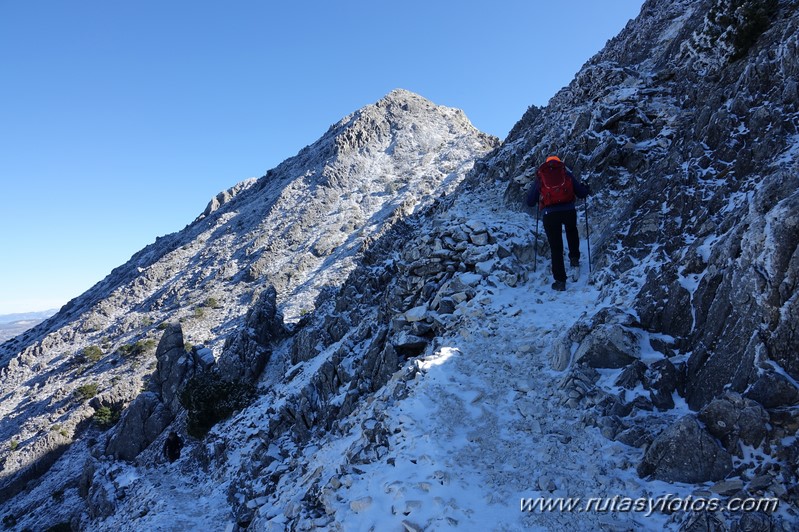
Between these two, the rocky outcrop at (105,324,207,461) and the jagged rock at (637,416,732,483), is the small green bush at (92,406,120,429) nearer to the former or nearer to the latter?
the rocky outcrop at (105,324,207,461)

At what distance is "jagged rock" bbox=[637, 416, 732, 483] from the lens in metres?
4.98

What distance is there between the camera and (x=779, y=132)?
8.31 meters

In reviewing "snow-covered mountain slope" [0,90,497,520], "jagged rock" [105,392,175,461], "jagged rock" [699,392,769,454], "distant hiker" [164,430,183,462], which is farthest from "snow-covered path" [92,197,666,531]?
"snow-covered mountain slope" [0,90,497,520]

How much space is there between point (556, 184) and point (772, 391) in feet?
23.6

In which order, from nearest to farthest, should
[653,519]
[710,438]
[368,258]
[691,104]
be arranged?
[653,519] → [710,438] → [691,104] → [368,258]

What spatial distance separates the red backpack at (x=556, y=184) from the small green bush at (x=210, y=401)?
18308 millimetres

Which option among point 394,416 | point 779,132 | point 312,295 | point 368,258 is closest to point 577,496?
point 394,416

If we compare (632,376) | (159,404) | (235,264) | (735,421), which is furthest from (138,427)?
(235,264)

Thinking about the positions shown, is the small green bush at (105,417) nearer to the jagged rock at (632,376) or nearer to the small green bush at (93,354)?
the small green bush at (93,354)

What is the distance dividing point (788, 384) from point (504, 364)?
4.65 metres

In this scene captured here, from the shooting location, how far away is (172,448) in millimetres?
19594

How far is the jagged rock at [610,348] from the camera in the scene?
7469 mm

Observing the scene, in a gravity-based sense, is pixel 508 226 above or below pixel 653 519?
above

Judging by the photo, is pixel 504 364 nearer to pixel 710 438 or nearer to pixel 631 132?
pixel 710 438
